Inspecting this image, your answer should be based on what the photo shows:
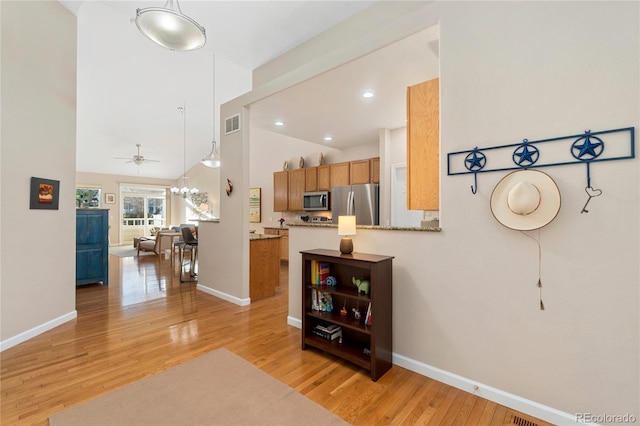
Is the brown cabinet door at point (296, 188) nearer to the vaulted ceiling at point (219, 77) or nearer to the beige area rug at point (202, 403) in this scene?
the vaulted ceiling at point (219, 77)

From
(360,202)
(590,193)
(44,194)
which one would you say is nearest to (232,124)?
(44,194)

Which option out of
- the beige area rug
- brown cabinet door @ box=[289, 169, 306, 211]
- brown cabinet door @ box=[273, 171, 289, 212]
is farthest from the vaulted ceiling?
the beige area rug

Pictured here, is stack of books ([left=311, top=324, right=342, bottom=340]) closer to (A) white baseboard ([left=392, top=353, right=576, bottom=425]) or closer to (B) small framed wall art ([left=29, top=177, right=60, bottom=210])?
(A) white baseboard ([left=392, top=353, right=576, bottom=425])

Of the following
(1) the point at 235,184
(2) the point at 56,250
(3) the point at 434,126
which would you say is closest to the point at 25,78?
(2) the point at 56,250

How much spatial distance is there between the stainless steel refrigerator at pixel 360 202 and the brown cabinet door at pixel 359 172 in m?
0.26

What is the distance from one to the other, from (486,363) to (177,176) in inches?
484

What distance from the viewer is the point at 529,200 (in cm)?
162

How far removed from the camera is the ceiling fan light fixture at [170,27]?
6.48ft

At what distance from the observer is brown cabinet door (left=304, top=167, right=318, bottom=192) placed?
654 cm

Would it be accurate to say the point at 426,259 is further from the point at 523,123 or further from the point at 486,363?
the point at 523,123

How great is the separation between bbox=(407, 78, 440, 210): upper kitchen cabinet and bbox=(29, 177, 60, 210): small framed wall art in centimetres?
364

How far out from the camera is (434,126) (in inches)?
91.0

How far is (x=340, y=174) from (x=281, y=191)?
1.95 m

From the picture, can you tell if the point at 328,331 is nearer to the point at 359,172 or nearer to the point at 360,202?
the point at 360,202
